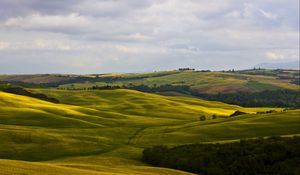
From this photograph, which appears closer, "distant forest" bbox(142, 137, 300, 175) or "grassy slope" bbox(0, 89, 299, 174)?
"distant forest" bbox(142, 137, 300, 175)

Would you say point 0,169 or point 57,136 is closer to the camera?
point 0,169

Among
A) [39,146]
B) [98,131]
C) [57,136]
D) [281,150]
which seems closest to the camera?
[281,150]

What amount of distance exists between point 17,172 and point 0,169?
7.06 ft

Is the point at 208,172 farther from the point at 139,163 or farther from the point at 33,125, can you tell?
the point at 33,125

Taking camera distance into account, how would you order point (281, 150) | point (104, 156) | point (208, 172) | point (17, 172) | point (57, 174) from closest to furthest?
1. point (17, 172)
2. point (57, 174)
3. point (208, 172)
4. point (281, 150)
5. point (104, 156)

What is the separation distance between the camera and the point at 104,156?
104812 millimetres

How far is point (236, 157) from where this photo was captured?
98188 mm

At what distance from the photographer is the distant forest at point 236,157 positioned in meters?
91.9

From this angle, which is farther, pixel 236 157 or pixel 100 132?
pixel 100 132

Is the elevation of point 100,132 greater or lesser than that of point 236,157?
greater

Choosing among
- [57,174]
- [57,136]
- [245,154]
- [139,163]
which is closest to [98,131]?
[57,136]

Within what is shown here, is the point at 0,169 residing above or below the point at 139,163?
above

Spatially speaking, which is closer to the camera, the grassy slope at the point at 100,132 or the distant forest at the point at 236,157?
the distant forest at the point at 236,157

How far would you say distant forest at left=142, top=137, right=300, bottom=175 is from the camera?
3620 inches
